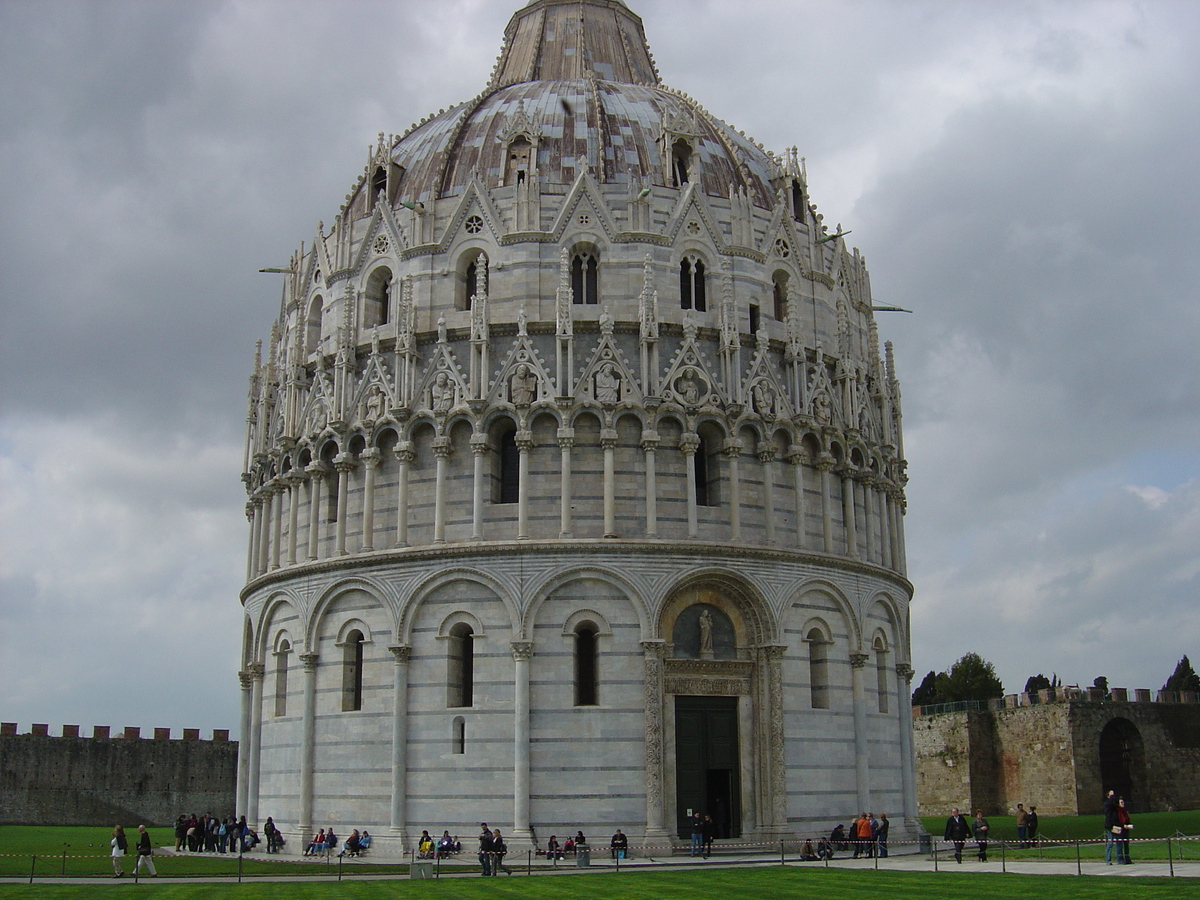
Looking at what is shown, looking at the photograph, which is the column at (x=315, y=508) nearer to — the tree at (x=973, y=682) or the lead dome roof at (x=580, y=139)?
the lead dome roof at (x=580, y=139)

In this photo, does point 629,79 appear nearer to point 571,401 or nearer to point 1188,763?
point 571,401

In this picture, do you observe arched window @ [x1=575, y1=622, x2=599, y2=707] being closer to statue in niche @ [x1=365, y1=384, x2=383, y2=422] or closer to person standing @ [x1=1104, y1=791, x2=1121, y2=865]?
statue in niche @ [x1=365, y1=384, x2=383, y2=422]

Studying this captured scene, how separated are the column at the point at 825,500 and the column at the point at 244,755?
61.0 feet

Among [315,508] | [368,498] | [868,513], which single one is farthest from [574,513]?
[868,513]

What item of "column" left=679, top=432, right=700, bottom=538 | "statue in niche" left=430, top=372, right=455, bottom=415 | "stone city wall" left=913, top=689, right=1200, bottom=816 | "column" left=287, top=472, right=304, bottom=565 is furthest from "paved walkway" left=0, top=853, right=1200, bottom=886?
"stone city wall" left=913, top=689, right=1200, bottom=816

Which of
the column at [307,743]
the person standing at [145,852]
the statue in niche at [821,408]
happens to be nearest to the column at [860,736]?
the statue in niche at [821,408]

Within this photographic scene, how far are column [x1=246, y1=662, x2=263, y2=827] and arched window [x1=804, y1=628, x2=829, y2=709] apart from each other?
655 inches

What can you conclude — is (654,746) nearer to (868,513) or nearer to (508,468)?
(508,468)

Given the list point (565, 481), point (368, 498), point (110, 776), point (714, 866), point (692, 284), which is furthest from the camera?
point (110, 776)

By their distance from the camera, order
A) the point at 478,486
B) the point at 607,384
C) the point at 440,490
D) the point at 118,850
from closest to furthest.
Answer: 1. the point at 118,850
2. the point at 478,486
3. the point at 440,490
4. the point at 607,384

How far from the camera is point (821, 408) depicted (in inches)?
1476

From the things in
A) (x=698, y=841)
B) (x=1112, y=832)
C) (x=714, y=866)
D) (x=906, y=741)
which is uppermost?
(x=906, y=741)

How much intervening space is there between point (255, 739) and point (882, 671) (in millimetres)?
19344

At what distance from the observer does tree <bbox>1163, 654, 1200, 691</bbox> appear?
259ft
